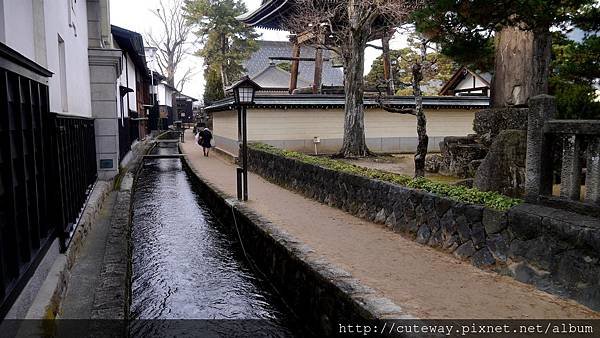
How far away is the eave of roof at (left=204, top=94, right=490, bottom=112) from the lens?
64.6 ft

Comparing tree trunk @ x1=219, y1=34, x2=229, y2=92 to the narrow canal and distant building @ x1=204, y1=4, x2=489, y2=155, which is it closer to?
distant building @ x1=204, y1=4, x2=489, y2=155

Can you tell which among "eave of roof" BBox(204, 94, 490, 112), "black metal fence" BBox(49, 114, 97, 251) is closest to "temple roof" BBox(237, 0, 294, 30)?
"eave of roof" BBox(204, 94, 490, 112)

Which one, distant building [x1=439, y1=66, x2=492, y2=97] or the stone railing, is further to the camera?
distant building [x1=439, y1=66, x2=492, y2=97]

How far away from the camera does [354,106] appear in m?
18.3

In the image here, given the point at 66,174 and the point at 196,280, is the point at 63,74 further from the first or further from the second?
the point at 196,280

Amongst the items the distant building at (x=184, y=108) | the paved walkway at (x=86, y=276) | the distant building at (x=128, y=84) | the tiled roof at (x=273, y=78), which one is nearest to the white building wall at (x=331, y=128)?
the distant building at (x=128, y=84)

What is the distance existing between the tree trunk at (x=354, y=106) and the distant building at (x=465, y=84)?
10.7m

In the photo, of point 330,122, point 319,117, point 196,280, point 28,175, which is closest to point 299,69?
point 330,122

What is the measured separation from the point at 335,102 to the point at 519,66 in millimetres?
10731

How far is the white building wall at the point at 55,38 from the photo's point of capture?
5.63 m

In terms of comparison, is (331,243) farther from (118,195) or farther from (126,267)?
(118,195)

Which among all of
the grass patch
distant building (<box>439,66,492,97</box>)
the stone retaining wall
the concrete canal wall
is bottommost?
the concrete canal wall

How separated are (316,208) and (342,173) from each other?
3.39ft

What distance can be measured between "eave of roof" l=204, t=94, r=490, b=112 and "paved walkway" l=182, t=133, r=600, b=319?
10391 millimetres
